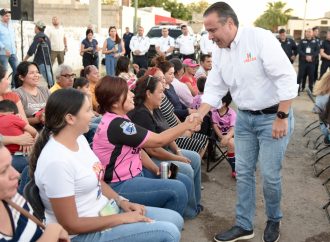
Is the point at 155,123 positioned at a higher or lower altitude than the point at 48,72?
higher

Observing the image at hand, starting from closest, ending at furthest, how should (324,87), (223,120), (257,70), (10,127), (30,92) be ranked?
(257,70) → (10,127) → (30,92) → (324,87) → (223,120)

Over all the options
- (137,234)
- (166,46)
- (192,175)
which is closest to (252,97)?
(192,175)

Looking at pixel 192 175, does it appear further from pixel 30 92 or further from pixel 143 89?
pixel 30 92

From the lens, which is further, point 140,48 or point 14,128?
point 140,48

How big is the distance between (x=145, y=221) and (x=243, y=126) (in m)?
1.40

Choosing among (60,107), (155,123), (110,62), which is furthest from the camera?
(110,62)

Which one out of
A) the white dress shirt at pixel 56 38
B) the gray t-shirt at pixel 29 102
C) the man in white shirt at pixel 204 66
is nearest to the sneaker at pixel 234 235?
the gray t-shirt at pixel 29 102

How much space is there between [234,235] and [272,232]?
1.10ft

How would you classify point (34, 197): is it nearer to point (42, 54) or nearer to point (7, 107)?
point (7, 107)

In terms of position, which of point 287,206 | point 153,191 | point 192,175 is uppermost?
point 153,191

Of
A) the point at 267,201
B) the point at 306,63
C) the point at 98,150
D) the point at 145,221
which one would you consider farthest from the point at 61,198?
the point at 306,63

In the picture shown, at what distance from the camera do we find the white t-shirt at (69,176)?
212cm

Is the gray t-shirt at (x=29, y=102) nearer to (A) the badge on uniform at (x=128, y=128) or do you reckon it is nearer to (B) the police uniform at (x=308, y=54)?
(A) the badge on uniform at (x=128, y=128)

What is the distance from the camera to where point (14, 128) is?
3697 millimetres
